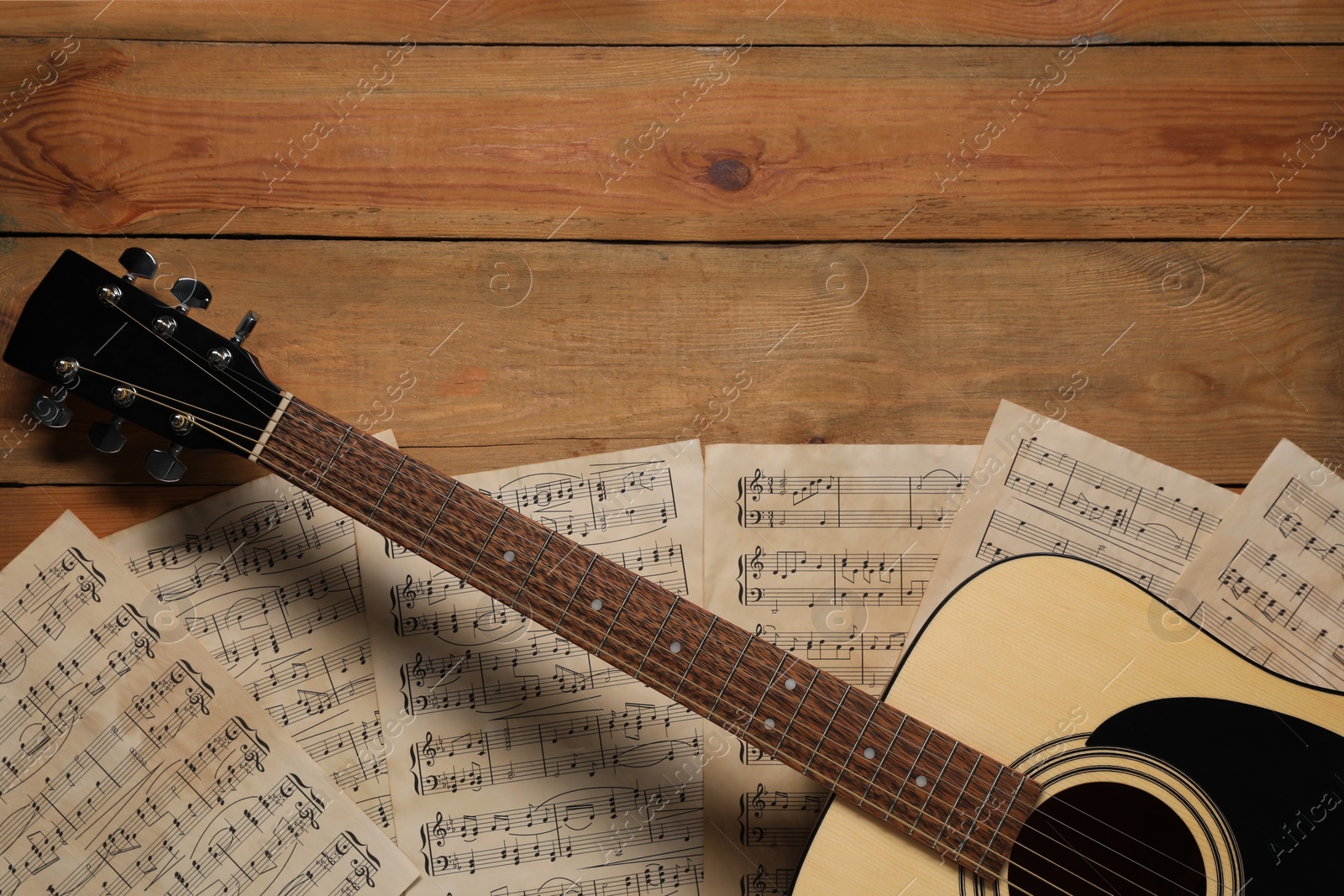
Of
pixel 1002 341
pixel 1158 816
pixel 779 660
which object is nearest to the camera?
pixel 779 660

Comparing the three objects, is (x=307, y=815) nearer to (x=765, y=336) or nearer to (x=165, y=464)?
(x=165, y=464)

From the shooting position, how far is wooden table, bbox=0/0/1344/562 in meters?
1.29

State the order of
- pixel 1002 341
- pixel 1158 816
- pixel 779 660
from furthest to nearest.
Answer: pixel 1002 341, pixel 1158 816, pixel 779 660

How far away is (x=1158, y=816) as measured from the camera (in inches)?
46.4

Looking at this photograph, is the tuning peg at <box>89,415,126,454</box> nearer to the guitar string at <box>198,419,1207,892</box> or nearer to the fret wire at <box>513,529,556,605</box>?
the guitar string at <box>198,419,1207,892</box>

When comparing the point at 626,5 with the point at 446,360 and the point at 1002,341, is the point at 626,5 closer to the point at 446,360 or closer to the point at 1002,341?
the point at 446,360

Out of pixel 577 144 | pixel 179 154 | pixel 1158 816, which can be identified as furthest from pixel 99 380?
pixel 1158 816

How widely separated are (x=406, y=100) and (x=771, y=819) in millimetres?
1153

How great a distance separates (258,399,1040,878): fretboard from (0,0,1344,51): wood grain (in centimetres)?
61

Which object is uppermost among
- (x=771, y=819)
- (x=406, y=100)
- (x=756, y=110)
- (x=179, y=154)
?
(x=756, y=110)

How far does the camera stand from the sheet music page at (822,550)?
4.11 ft

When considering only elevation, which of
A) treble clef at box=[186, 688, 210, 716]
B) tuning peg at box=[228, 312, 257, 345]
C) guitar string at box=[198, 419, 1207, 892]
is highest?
tuning peg at box=[228, 312, 257, 345]

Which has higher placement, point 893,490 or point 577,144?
point 577,144

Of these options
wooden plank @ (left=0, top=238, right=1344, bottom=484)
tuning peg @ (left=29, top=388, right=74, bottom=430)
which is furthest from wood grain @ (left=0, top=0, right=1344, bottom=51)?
tuning peg @ (left=29, top=388, right=74, bottom=430)
